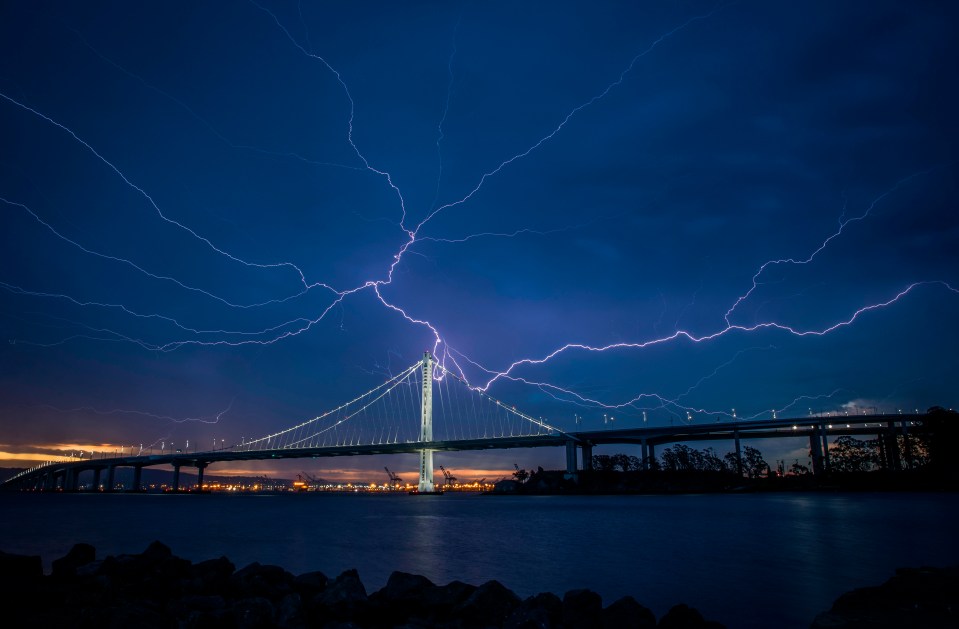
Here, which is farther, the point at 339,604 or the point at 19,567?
the point at 19,567

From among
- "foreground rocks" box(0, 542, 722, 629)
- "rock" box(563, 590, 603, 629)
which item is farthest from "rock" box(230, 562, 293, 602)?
"rock" box(563, 590, 603, 629)

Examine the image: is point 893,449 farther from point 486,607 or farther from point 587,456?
point 486,607

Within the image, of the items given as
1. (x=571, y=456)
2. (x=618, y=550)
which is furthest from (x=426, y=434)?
(x=618, y=550)

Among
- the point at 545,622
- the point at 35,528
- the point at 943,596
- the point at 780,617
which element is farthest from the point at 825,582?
the point at 35,528

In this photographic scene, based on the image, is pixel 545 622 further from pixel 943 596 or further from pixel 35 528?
pixel 35 528

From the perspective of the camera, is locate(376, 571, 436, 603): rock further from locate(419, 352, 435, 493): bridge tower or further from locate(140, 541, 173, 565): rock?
locate(419, 352, 435, 493): bridge tower
